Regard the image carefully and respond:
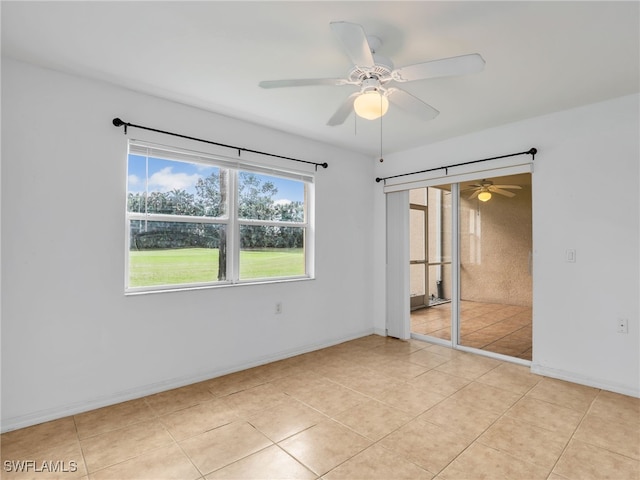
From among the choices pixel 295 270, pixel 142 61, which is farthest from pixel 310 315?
pixel 142 61

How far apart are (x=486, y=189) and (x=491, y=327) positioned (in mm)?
1581

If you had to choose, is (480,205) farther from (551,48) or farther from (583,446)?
(583,446)

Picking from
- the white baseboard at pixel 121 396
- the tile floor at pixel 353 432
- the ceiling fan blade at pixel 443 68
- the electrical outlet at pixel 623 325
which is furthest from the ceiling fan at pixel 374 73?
the white baseboard at pixel 121 396

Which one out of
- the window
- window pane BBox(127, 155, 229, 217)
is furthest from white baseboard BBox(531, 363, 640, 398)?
window pane BBox(127, 155, 229, 217)

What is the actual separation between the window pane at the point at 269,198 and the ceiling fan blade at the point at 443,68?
201 cm

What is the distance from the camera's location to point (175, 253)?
3.02m

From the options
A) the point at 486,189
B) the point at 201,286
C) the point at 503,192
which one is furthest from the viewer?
the point at 486,189

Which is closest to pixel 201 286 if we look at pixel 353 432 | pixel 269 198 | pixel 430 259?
pixel 269 198

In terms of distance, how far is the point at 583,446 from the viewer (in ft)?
6.80

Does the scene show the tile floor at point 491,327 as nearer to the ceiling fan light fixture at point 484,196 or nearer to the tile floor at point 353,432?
the tile floor at point 353,432

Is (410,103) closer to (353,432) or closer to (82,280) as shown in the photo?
(353,432)

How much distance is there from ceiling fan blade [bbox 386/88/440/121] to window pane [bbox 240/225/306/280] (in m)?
1.93

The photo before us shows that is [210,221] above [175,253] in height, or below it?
above

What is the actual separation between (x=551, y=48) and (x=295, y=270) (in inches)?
116
